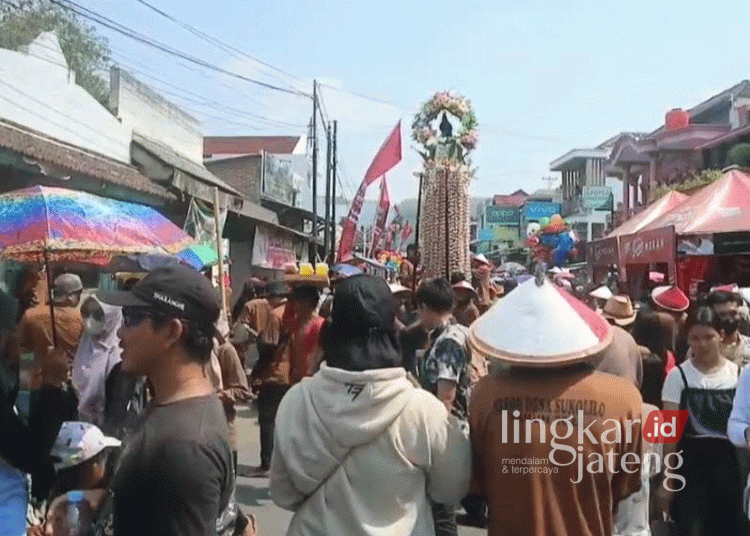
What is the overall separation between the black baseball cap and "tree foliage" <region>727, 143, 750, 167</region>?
22268mm

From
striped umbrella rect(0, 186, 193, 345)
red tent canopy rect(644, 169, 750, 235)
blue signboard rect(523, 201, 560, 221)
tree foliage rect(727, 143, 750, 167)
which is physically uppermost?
blue signboard rect(523, 201, 560, 221)

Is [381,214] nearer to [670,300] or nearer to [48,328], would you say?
[670,300]

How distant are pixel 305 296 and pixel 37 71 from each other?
27.2ft

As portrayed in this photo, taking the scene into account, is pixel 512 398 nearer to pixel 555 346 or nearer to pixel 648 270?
pixel 555 346

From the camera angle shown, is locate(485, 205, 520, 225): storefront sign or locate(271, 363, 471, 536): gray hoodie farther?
locate(485, 205, 520, 225): storefront sign

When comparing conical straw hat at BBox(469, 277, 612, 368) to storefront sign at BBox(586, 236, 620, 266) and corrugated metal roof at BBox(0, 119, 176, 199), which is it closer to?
corrugated metal roof at BBox(0, 119, 176, 199)

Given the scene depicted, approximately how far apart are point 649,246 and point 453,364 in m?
7.98

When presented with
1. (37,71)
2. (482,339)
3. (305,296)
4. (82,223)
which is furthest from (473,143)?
(482,339)

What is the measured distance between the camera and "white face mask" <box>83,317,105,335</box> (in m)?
5.49

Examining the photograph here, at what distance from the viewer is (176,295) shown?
2383 mm

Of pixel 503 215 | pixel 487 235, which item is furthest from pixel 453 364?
pixel 503 215

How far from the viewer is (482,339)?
291 centimetres

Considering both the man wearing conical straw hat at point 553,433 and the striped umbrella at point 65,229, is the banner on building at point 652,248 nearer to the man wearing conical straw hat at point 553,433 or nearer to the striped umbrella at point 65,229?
the striped umbrella at point 65,229

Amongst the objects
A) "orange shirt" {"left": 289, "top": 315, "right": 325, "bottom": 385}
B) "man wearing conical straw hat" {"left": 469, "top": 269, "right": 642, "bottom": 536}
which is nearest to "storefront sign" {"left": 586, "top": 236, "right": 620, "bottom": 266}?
"orange shirt" {"left": 289, "top": 315, "right": 325, "bottom": 385}
